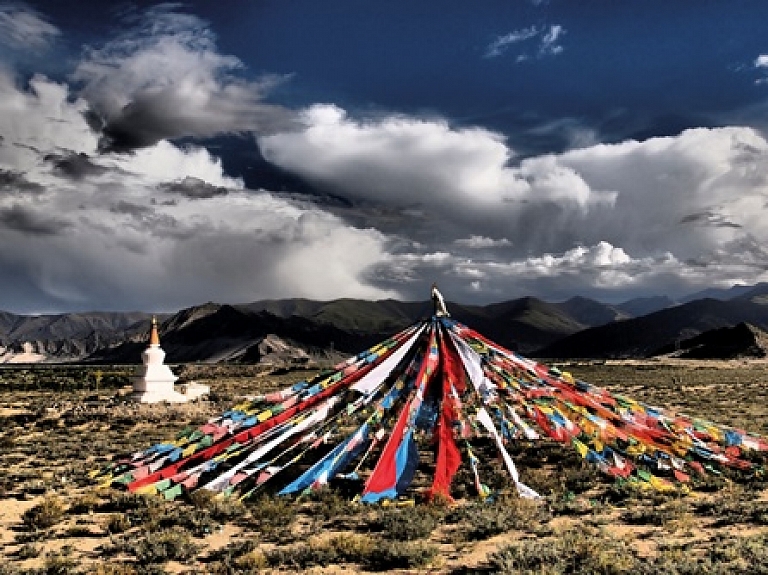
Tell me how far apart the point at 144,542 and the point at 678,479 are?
10.7 metres

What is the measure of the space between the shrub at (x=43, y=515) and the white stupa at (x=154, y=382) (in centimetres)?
2654

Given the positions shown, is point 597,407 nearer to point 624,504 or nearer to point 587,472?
point 587,472

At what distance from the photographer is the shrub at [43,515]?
1143 centimetres

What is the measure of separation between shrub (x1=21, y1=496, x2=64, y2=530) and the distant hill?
13948cm

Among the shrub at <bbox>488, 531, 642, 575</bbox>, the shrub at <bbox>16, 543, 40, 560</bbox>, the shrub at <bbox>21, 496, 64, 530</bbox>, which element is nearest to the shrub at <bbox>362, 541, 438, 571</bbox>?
the shrub at <bbox>488, 531, 642, 575</bbox>

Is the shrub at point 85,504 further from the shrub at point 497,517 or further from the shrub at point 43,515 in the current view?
the shrub at point 497,517

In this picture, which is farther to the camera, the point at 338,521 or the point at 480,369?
the point at 480,369

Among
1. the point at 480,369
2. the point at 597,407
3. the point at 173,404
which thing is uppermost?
the point at 480,369

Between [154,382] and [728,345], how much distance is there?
14142 centimetres

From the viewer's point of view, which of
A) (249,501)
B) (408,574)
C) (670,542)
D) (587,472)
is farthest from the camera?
(587,472)

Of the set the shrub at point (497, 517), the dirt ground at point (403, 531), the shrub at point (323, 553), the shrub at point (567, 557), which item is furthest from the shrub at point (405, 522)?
the shrub at point (567, 557)

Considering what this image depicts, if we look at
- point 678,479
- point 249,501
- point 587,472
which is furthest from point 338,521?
point 678,479

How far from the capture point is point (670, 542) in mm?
9727

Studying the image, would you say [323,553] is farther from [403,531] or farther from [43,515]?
[43,515]
